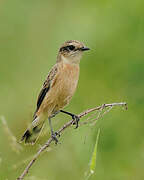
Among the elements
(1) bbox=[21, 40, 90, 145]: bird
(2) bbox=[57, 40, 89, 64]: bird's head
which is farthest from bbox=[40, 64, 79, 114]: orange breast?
(2) bbox=[57, 40, 89, 64]: bird's head

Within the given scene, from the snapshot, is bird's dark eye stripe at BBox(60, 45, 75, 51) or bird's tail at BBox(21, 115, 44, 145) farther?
bird's dark eye stripe at BBox(60, 45, 75, 51)

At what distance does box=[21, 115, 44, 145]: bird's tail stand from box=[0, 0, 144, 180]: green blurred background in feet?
0.32

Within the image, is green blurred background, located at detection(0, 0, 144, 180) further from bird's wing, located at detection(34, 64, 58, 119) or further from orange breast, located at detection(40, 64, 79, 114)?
bird's wing, located at detection(34, 64, 58, 119)

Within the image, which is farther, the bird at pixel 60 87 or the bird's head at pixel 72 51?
the bird's head at pixel 72 51

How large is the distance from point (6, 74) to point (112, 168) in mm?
2926

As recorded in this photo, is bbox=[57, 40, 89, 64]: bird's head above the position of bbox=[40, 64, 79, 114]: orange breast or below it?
above

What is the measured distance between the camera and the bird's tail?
A: 6677 millimetres

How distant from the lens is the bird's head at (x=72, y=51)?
294 inches

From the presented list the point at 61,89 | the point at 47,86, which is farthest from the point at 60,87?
the point at 47,86

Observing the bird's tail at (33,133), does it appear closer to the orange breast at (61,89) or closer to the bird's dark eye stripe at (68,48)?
the orange breast at (61,89)

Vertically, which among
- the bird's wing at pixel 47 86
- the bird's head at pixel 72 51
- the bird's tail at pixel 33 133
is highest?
the bird's head at pixel 72 51

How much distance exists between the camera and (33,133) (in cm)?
717

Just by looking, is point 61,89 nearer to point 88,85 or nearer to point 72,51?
point 88,85

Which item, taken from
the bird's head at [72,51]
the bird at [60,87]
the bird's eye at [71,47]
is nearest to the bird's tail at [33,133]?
the bird at [60,87]
